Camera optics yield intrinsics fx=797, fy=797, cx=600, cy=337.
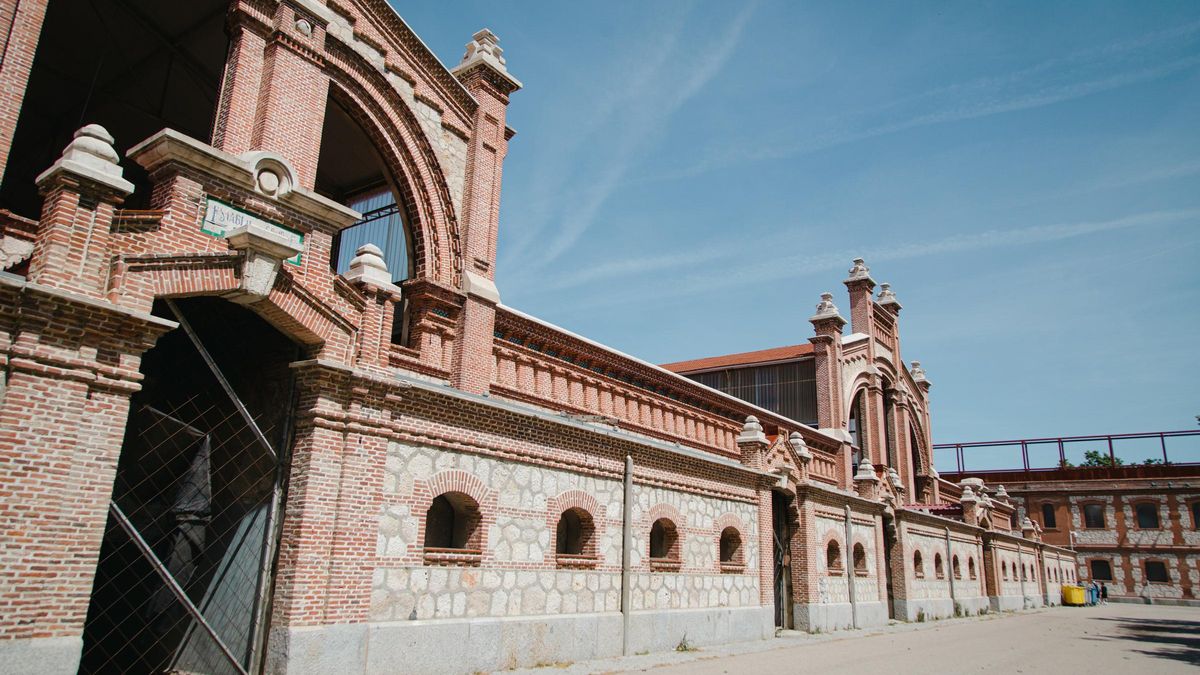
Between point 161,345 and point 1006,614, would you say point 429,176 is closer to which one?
point 161,345

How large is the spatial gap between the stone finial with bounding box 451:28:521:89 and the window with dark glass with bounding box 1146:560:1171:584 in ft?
182

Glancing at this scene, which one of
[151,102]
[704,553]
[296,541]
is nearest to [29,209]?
[151,102]

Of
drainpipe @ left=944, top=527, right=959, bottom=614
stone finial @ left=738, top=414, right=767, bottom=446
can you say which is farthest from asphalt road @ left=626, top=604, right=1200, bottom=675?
stone finial @ left=738, top=414, right=767, bottom=446

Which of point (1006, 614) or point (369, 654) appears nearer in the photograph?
point (369, 654)

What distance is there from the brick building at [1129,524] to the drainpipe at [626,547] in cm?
4798

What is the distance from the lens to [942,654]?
16078 millimetres

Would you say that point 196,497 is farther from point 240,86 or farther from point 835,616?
point 835,616

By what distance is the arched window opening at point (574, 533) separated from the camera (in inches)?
502

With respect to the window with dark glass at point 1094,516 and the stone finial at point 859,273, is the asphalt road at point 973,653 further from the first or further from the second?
the window with dark glass at point 1094,516

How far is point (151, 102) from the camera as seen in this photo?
20.2 m

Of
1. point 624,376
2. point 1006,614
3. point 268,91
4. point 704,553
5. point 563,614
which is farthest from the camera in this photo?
point 1006,614

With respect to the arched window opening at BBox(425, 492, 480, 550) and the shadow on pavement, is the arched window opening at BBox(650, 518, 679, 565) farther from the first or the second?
the shadow on pavement

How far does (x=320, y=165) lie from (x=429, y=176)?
6850mm

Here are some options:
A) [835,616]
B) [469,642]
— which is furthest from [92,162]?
[835,616]
